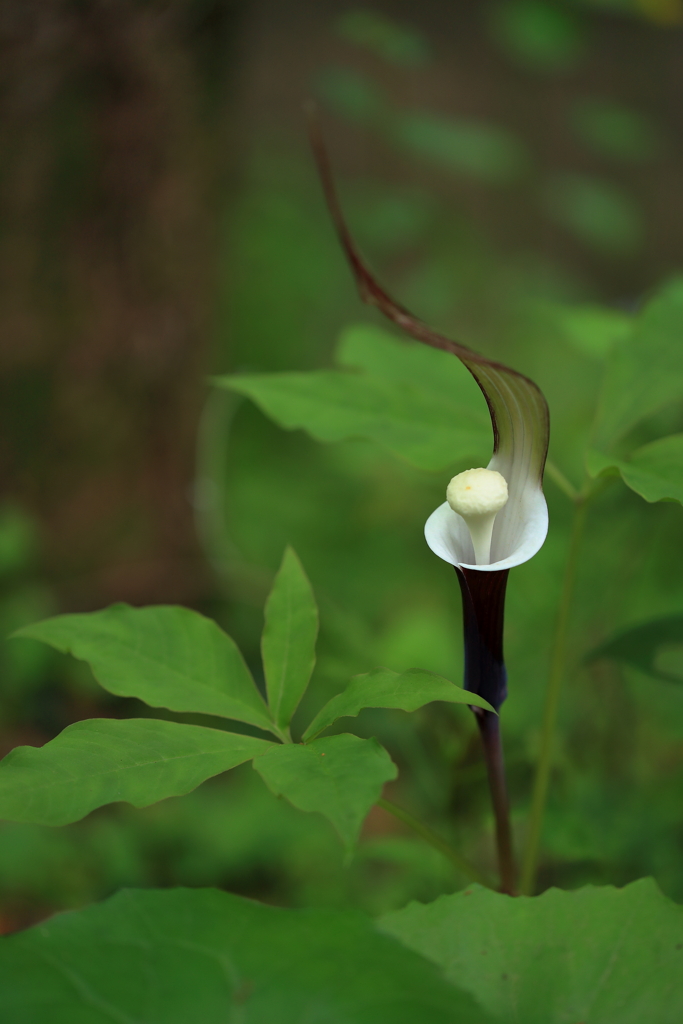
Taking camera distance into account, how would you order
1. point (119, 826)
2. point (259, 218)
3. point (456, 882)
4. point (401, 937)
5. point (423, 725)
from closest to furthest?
point (401, 937) → point (456, 882) → point (423, 725) → point (119, 826) → point (259, 218)

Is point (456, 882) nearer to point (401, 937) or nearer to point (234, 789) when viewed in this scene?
point (401, 937)

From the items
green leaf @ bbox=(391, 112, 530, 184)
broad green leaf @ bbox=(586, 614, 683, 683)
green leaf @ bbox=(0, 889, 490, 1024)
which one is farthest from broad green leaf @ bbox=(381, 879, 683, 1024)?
green leaf @ bbox=(391, 112, 530, 184)

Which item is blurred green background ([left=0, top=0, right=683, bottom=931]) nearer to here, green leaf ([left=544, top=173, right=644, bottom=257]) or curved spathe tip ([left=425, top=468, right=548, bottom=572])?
green leaf ([left=544, top=173, right=644, bottom=257])

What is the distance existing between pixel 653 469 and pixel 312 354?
299cm

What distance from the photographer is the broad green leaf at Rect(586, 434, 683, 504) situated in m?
0.63

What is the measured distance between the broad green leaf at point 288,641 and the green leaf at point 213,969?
169 mm

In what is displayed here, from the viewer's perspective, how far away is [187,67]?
7.23 ft

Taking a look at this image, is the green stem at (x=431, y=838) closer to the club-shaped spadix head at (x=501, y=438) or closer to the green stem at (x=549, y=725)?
the green stem at (x=549, y=725)

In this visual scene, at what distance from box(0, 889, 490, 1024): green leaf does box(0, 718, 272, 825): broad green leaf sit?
63 millimetres

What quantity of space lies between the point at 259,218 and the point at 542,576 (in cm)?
301

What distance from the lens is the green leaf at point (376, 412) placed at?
0.79 m

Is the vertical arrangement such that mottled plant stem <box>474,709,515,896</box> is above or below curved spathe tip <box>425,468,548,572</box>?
below

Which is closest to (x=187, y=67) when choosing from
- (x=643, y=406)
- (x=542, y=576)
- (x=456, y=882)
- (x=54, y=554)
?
(x=54, y=554)

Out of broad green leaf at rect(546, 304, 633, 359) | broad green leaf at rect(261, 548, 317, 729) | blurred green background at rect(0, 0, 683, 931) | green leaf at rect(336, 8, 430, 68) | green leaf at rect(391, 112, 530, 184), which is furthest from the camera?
green leaf at rect(391, 112, 530, 184)
